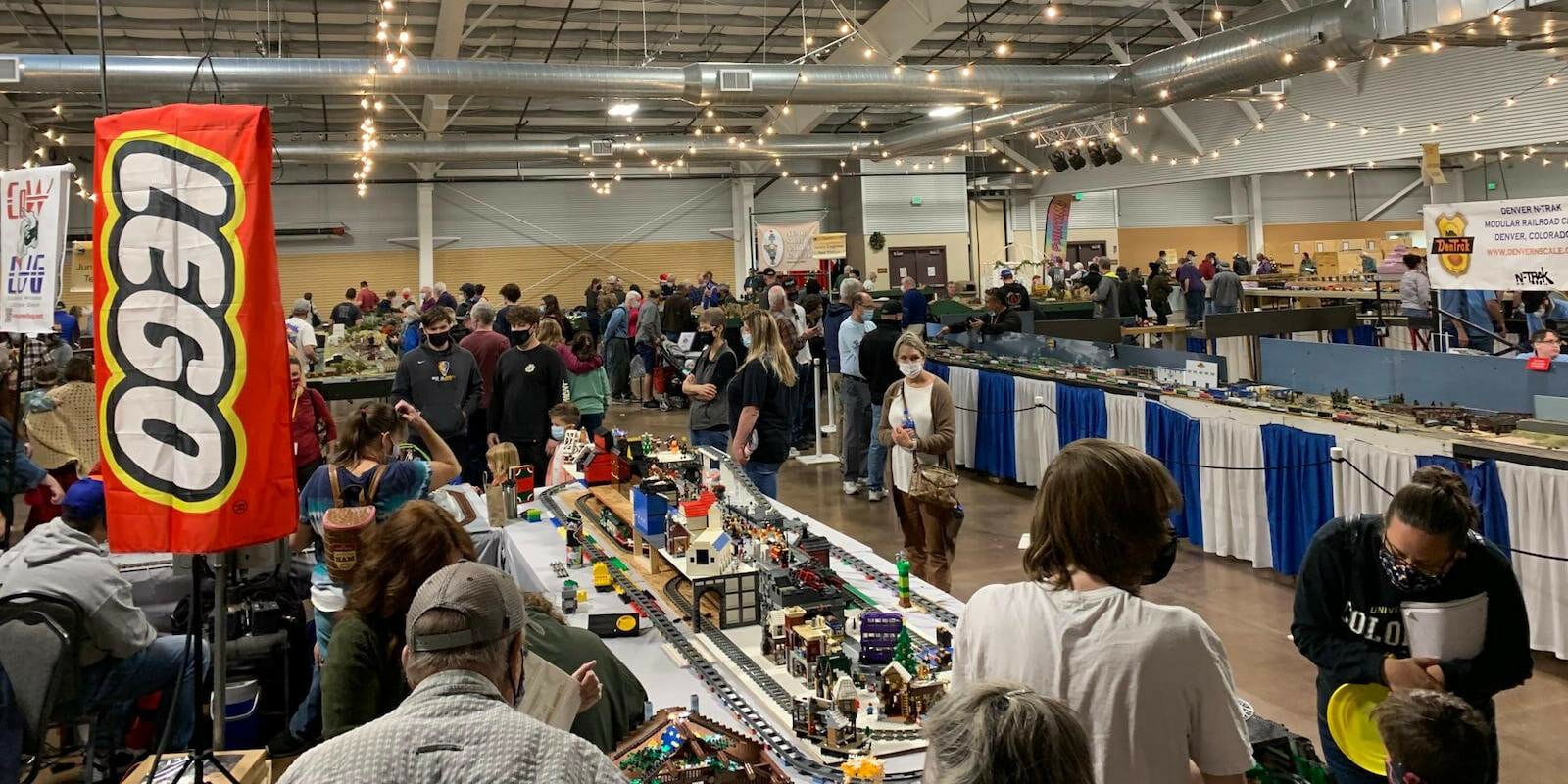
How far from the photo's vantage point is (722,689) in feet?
9.52

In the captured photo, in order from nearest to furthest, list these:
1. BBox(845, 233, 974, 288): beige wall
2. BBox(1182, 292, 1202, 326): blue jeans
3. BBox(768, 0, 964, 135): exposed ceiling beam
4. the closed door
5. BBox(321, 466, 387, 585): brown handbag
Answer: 1. BBox(321, 466, 387, 585): brown handbag
2. BBox(768, 0, 964, 135): exposed ceiling beam
3. BBox(1182, 292, 1202, 326): blue jeans
4. BBox(845, 233, 974, 288): beige wall
5. the closed door

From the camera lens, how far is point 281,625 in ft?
13.1

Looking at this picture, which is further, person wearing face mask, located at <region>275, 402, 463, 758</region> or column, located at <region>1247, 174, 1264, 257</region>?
column, located at <region>1247, 174, 1264, 257</region>

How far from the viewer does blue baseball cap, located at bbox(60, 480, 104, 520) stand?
11.3 feet

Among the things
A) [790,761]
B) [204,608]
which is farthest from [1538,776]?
[204,608]

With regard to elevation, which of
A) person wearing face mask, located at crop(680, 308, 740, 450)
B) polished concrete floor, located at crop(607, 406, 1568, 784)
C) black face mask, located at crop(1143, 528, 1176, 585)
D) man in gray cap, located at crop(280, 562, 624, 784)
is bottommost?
polished concrete floor, located at crop(607, 406, 1568, 784)

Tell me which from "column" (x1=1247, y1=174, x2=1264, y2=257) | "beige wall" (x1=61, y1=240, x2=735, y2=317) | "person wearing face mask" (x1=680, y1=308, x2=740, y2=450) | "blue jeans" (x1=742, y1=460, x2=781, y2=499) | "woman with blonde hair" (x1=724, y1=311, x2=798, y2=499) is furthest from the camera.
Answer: "column" (x1=1247, y1=174, x2=1264, y2=257)

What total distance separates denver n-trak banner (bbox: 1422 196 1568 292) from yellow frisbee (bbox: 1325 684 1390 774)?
445cm

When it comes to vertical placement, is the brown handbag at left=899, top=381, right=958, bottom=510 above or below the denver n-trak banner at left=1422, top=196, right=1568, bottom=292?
below

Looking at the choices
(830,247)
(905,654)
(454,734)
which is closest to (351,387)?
(905,654)

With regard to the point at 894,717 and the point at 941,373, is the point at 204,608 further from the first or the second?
the point at 941,373

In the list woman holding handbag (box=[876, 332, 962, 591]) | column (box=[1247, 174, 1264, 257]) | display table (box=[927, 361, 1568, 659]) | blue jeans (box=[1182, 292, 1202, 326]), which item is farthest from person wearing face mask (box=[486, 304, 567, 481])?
column (box=[1247, 174, 1264, 257])

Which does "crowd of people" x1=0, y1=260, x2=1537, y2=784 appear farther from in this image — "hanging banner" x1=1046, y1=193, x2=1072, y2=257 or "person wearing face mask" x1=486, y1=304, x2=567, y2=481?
"hanging banner" x1=1046, y1=193, x2=1072, y2=257

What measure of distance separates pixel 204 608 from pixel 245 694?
54 centimetres
